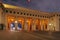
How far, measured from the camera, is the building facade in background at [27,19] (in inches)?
1768

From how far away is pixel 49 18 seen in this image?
5481 cm

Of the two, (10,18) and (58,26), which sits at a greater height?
(10,18)

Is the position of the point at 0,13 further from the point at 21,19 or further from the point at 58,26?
the point at 58,26

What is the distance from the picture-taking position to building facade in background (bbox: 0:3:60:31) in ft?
147

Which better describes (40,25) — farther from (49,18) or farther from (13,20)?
(13,20)

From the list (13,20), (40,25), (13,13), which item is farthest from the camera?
(40,25)

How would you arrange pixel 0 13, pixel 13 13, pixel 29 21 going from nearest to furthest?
pixel 0 13 → pixel 13 13 → pixel 29 21

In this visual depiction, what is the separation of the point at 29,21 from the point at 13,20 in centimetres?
654

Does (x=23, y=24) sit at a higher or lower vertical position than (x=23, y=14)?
lower

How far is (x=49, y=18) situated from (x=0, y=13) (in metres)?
22.0

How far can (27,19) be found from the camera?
165ft

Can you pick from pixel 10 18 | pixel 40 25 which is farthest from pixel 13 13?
pixel 40 25

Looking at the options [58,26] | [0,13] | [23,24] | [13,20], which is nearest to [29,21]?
[23,24]

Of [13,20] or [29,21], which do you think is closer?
[13,20]
